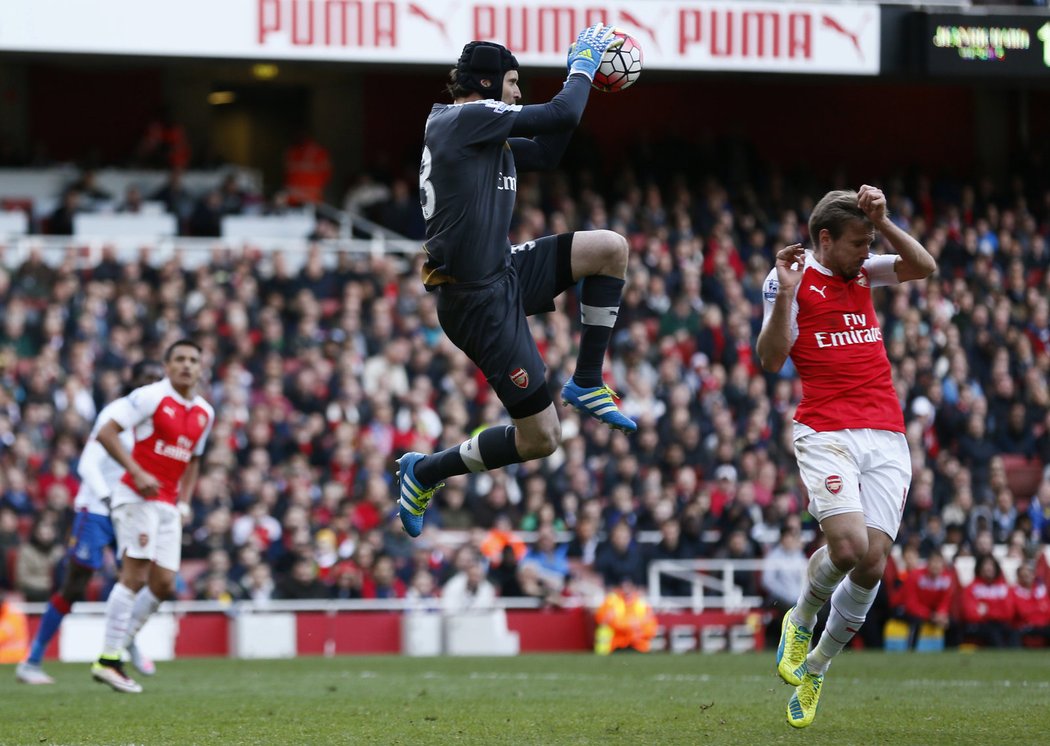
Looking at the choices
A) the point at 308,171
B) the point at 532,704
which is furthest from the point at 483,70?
the point at 308,171

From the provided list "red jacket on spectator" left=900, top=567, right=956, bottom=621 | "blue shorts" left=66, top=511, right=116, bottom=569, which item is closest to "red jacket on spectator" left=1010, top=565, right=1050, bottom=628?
"red jacket on spectator" left=900, top=567, right=956, bottom=621

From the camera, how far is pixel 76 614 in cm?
1661

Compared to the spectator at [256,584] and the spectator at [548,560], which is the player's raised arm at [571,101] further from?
the spectator at [548,560]

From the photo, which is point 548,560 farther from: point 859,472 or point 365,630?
point 859,472

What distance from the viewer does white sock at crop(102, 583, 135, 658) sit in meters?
11.4

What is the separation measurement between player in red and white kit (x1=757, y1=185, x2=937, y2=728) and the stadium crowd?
9.25 metres

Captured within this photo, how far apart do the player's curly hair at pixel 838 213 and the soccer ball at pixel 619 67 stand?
1132 mm

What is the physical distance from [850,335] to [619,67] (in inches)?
69.2

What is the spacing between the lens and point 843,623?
8555mm

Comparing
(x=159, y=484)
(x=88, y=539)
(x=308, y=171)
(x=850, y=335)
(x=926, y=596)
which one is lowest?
(x=926, y=596)

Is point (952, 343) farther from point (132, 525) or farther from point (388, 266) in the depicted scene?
point (132, 525)

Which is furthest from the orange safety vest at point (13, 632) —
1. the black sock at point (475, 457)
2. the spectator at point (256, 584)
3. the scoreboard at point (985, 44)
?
the scoreboard at point (985, 44)

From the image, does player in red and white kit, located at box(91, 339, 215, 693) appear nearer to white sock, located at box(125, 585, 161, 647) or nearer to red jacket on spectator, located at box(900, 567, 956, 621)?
white sock, located at box(125, 585, 161, 647)

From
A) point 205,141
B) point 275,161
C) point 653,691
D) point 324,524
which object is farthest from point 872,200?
point 275,161
